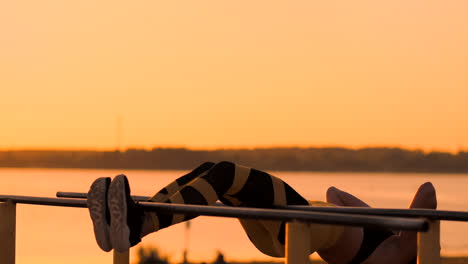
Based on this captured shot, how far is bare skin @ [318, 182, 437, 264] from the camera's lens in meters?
4.05

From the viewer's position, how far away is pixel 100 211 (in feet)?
11.1

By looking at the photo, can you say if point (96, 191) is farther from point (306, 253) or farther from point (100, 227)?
point (306, 253)

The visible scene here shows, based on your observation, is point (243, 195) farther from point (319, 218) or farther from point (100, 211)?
point (319, 218)

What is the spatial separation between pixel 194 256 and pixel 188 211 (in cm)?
7854

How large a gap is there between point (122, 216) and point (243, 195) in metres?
0.70

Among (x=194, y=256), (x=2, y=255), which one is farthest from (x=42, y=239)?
(x=2, y=255)

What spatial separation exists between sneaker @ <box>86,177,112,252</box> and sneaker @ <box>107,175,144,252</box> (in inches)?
1.5

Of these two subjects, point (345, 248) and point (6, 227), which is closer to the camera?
point (345, 248)

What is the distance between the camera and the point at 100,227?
3.36 m

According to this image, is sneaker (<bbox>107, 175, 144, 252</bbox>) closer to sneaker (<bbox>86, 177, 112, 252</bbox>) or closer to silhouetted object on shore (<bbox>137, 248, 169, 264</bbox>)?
sneaker (<bbox>86, 177, 112, 252</bbox>)

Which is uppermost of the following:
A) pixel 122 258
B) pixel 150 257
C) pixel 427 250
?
pixel 427 250

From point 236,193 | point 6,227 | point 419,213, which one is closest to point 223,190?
point 236,193

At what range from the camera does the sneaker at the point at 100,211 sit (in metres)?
3.36

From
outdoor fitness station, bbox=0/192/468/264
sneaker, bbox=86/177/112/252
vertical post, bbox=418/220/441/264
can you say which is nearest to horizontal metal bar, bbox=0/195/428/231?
outdoor fitness station, bbox=0/192/468/264
